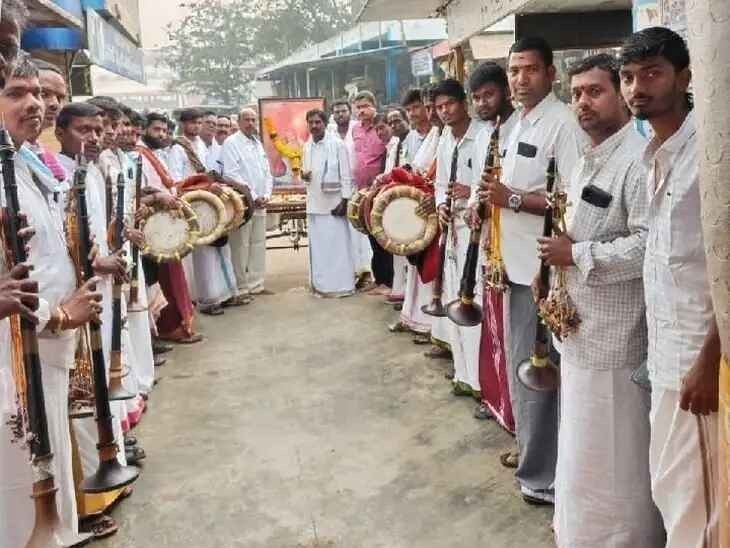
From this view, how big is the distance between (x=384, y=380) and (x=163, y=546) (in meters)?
2.39

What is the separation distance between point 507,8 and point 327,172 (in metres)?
4.03

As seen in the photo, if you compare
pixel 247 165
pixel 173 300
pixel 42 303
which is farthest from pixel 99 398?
pixel 247 165

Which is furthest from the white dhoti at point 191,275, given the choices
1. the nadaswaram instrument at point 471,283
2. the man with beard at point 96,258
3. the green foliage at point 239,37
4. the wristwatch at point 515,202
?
the green foliage at point 239,37

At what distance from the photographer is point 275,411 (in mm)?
4973

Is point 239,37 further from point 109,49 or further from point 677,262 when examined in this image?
point 677,262

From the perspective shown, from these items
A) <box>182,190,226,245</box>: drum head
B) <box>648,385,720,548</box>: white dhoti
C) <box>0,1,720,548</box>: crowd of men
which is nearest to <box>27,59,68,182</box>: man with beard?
<box>0,1,720,548</box>: crowd of men

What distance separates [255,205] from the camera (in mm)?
8211

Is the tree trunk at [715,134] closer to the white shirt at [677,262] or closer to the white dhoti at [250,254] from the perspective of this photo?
the white shirt at [677,262]

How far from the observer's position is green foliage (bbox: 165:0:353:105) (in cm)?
3716

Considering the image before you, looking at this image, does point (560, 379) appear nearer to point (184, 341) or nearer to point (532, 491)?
point (532, 491)

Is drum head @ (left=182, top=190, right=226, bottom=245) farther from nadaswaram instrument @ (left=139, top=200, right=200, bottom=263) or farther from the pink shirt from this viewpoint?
the pink shirt

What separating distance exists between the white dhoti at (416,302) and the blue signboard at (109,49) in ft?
10.9

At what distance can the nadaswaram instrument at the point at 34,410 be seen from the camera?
2256 mm

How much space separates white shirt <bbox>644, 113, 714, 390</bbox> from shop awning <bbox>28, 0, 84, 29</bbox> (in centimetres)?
400
